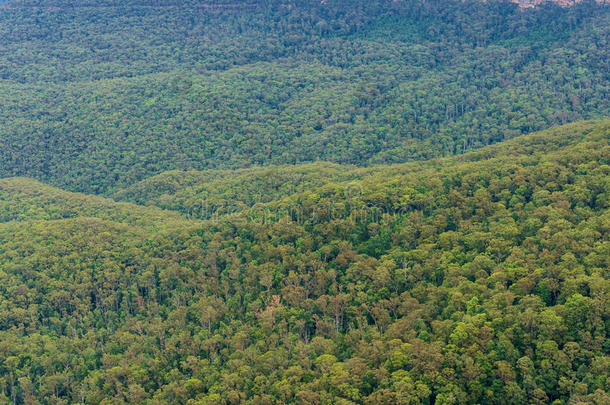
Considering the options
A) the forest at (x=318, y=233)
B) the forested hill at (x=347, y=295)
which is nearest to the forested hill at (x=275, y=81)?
the forest at (x=318, y=233)

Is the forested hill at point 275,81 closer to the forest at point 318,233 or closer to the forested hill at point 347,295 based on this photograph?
the forest at point 318,233

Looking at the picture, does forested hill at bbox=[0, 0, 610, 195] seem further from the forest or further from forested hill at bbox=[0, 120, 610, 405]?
forested hill at bbox=[0, 120, 610, 405]

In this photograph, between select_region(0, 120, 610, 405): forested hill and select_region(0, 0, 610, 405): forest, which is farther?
select_region(0, 0, 610, 405): forest

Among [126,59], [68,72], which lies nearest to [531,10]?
[126,59]

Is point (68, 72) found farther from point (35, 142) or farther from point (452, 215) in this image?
point (452, 215)

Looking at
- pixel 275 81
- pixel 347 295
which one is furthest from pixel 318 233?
pixel 275 81

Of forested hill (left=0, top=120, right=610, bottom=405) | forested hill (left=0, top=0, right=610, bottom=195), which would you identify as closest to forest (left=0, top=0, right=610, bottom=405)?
forested hill (left=0, top=120, right=610, bottom=405)
